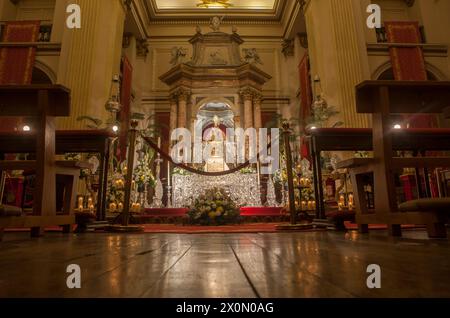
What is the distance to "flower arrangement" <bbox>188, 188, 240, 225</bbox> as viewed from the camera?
4.94m

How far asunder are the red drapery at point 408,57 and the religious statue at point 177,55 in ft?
22.0

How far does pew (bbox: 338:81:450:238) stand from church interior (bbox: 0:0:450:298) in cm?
1

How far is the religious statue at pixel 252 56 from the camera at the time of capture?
12091 mm

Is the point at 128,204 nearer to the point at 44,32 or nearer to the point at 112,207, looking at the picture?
the point at 112,207

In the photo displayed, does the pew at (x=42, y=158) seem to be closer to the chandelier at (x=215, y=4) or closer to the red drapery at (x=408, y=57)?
the red drapery at (x=408, y=57)

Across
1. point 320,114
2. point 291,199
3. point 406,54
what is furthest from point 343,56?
point 291,199

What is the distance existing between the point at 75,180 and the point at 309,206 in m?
3.30

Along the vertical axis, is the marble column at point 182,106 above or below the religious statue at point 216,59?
below

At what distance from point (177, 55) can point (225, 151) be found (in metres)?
4.44

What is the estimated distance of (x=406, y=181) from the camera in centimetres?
680

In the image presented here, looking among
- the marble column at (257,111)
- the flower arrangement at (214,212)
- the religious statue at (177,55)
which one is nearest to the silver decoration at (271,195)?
the marble column at (257,111)

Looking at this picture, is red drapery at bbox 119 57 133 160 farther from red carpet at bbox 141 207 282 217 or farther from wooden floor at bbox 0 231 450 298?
wooden floor at bbox 0 231 450 298

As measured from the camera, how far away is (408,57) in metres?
8.32
